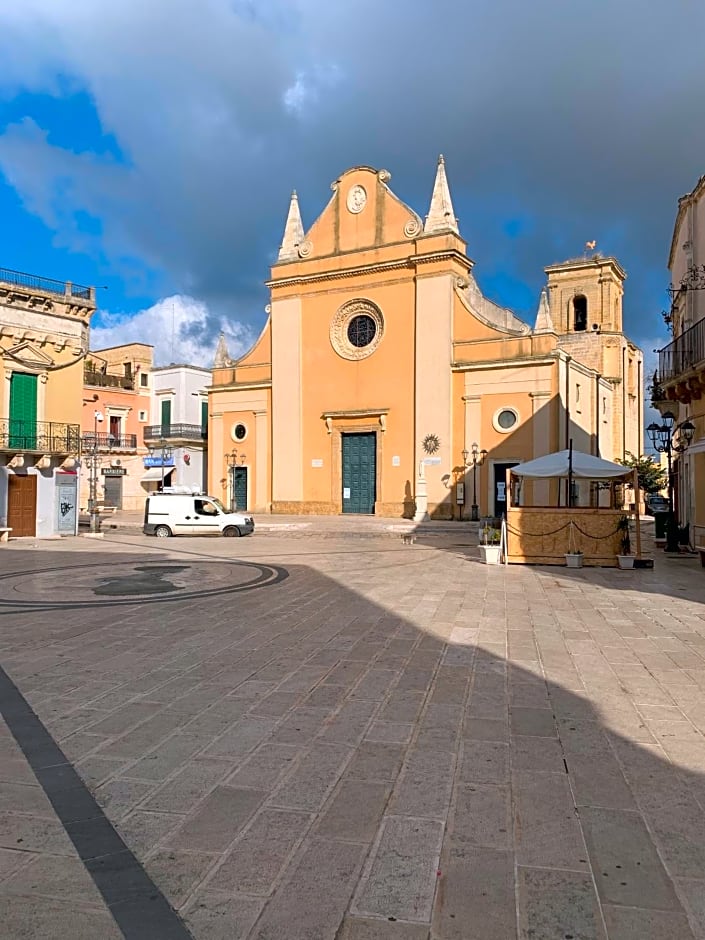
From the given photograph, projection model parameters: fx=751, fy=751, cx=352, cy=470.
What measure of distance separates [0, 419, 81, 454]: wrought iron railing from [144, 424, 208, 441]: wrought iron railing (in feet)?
63.3

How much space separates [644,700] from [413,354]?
25914 millimetres

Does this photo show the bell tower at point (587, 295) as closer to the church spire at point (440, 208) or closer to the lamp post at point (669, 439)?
the church spire at point (440, 208)

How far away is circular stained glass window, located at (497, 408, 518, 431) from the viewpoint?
2870 cm

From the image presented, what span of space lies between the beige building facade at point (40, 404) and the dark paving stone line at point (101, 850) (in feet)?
66.3

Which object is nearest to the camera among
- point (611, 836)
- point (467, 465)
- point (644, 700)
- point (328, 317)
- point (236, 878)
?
point (236, 878)

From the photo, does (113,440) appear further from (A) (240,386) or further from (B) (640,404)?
(B) (640,404)

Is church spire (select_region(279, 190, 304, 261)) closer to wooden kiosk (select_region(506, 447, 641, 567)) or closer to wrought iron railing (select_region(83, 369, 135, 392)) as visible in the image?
wrought iron railing (select_region(83, 369, 135, 392))

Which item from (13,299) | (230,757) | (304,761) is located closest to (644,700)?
(304,761)

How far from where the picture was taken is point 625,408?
4206cm

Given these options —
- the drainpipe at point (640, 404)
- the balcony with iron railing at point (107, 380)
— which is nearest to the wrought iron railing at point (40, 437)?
the balcony with iron railing at point (107, 380)

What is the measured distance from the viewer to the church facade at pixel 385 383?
2875 centimetres

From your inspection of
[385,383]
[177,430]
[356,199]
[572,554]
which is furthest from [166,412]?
[572,554]

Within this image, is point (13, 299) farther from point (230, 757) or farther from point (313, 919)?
point (313, 919)

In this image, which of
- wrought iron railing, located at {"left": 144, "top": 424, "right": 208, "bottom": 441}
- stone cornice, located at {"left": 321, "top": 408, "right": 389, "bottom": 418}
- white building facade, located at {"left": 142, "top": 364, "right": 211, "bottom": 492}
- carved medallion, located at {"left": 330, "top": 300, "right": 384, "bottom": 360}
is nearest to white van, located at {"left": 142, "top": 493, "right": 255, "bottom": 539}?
stone cornice, located at {"left": 321, "top": 408, "right": 389, "bottom": 418}
